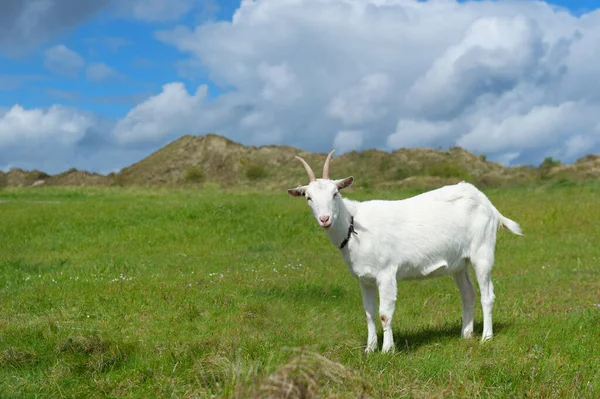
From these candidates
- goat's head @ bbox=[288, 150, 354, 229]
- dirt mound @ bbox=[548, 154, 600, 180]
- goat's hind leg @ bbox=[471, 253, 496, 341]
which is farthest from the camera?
dirt mound @ bbox=[548, 154, 600, 180]

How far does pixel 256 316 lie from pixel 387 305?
9.13 feet

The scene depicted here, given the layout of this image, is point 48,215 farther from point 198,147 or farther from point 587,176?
point 198,147

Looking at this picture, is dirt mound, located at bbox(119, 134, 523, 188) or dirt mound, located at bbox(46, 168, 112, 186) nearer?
dirt mound, located at bbox(119, 134, 523, 188)

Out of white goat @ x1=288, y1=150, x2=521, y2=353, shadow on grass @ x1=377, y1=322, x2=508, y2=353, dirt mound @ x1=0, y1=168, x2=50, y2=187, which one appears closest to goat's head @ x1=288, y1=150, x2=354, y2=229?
white goat @ x1=288, y1=150, x2=521, y2=353

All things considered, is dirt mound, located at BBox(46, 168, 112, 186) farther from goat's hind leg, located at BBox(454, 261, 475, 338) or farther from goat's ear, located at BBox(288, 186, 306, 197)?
goat's ear, located at BBox(288, 186, 306, 197)

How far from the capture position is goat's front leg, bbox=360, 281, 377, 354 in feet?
28.7

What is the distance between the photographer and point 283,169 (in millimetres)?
60406

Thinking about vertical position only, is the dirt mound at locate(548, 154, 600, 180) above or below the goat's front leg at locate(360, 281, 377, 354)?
above

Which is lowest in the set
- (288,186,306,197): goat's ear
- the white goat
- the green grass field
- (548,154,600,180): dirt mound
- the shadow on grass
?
the shadow on grass

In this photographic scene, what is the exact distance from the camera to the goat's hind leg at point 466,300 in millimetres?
9734

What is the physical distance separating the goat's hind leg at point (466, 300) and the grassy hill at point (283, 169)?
32131 mm

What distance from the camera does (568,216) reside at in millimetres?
23984

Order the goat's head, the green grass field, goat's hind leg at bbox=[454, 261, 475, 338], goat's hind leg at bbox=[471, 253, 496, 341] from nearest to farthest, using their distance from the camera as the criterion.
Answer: the green grass field
the goat's head
goat's hind leg at bbox=[471, 253, 496, 341]
goat's hind leg at bbox=[454, 261, 475, 338]

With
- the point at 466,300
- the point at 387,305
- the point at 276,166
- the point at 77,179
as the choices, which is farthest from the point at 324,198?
the point at 77,179
